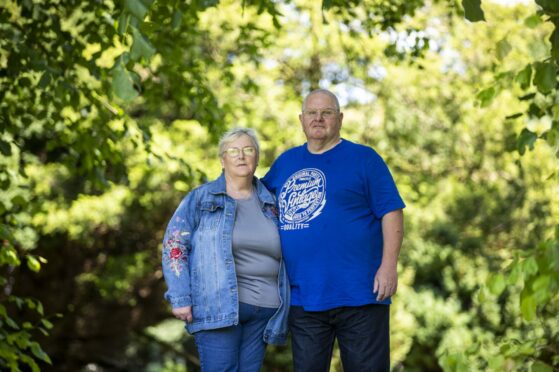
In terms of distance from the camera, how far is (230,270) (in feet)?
10.4

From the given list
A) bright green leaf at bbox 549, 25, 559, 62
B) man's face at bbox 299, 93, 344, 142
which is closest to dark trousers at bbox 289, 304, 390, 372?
man's face at bbox 299, 93, 344, 142

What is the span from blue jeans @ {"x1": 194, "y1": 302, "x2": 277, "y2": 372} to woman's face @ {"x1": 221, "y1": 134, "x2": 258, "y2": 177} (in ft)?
1.70

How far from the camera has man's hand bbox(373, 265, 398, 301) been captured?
3.15 meters

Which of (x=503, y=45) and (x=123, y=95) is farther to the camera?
(x=503, y=45)

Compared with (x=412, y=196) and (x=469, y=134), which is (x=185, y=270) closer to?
(x=412, y=196)

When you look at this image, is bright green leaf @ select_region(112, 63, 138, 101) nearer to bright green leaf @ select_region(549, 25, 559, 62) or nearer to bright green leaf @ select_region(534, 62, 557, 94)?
bright green leaf @ select_region(549, 25, 559, 62)

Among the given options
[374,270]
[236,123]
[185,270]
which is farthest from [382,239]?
[236,123]

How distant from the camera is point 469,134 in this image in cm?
1473

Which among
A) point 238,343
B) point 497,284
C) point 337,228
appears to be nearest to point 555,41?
point 497,284

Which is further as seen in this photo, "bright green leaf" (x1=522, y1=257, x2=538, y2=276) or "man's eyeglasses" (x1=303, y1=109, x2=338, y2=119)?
"man's eyeglasses" (x1=303, y1=109, x2=338, y2=119)

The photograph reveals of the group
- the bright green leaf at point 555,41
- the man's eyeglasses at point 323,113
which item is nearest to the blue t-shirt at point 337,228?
the man's eyeglasses at point 323,113

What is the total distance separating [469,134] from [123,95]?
13431 mm

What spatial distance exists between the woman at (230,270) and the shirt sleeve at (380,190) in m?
0.40

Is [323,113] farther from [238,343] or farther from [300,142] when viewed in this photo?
[300,142]
